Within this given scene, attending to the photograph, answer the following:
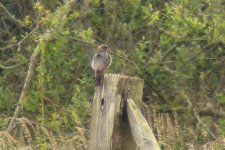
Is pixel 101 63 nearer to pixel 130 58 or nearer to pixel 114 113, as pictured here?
pixel 114 113

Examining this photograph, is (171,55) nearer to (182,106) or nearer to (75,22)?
(182,106)

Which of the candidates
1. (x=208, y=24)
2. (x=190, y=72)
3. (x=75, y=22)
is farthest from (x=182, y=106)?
(x=75, y=22)

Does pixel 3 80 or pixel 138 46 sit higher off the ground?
pixel 138 46

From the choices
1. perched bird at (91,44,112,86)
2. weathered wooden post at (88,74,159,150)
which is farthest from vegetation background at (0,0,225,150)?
weathered wooden post at (88,74,159,150)

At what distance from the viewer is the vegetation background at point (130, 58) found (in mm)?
8188

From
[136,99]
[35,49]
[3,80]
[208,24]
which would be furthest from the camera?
[3,80]

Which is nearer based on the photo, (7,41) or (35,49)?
(35,49)

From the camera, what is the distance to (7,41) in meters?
9.72

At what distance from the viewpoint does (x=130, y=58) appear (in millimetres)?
8500

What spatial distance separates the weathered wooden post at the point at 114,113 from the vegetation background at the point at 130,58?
3620 millimetres

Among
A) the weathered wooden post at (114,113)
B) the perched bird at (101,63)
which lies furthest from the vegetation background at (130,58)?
the weathered wooden post at (114,113)

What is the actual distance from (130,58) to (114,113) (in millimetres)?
4254

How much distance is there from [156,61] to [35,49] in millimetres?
1527

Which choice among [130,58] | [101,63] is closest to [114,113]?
[101,63]
